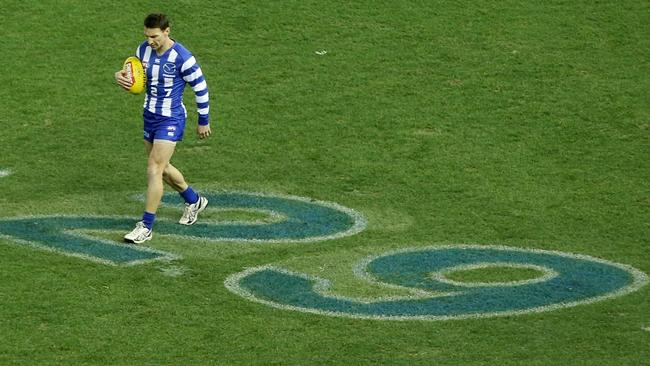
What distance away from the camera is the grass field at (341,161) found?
10656 mm

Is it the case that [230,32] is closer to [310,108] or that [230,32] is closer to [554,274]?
[310,108]

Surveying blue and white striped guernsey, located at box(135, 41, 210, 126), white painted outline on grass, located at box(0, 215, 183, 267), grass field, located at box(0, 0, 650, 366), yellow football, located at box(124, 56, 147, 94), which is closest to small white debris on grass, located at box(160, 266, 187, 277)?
grass field, located at box(0, 0, 650, 366)

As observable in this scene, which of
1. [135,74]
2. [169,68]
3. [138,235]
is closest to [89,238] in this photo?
Answer: [138,235]

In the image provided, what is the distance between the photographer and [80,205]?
46.3ft

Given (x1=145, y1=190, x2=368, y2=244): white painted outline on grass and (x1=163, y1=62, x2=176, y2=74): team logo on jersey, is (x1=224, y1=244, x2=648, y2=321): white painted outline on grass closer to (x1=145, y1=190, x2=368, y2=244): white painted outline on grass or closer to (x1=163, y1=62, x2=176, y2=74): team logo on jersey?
(x1=145, y1=190, x2=368, y2=244): white painted outline on grass

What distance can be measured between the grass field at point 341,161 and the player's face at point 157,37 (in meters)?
1.83

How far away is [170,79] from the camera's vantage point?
42.7ft

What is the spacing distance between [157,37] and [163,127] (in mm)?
860

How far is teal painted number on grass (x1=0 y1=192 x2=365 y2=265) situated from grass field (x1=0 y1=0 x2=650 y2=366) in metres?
0.17

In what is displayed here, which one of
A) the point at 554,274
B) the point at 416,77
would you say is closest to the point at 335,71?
the point at 416,77

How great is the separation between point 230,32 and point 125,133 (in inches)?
123

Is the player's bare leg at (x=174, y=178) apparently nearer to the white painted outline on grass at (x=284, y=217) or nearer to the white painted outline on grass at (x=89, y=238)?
the white painted outline on grass at (x=284, y=217)

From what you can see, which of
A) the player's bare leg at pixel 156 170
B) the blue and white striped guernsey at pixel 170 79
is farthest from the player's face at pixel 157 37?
the player's bare leg at pixel 156 170

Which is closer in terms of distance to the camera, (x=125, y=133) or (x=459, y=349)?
(x=459, y=349)
